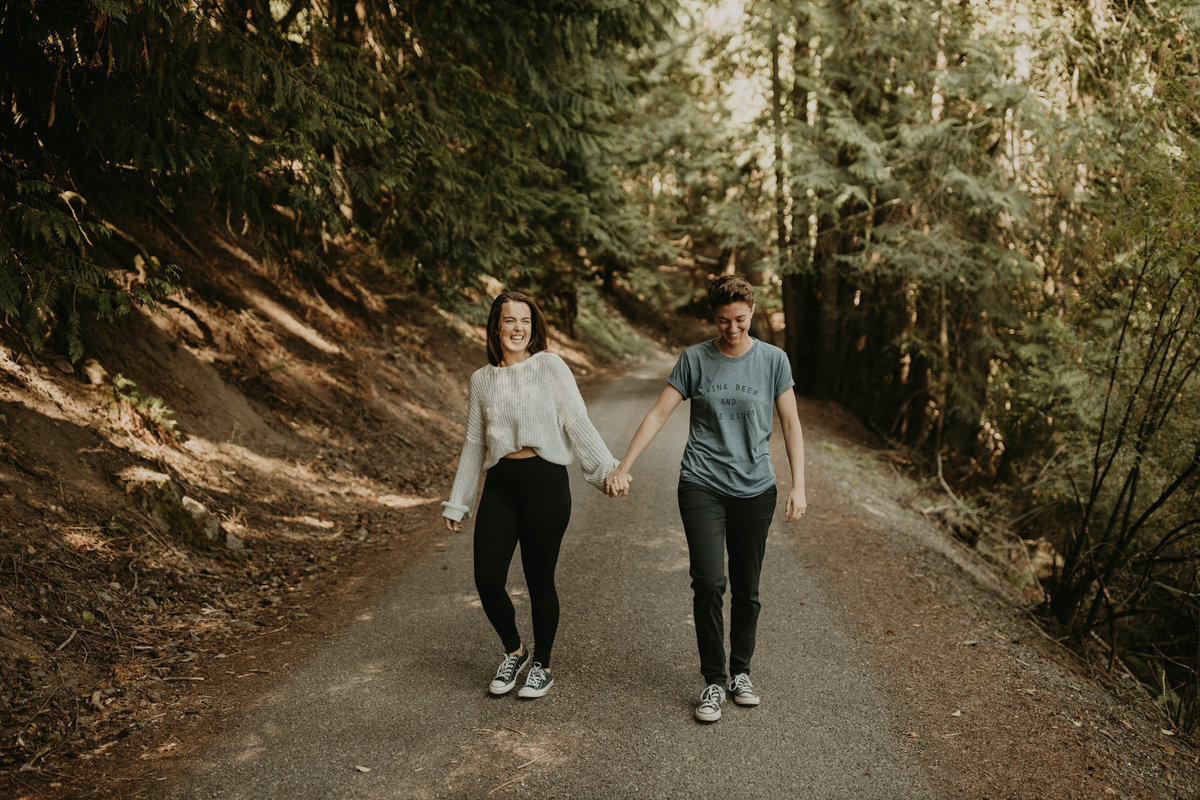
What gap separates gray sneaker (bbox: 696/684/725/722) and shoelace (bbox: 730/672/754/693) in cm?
14

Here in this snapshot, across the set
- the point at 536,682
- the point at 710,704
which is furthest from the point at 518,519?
the point at 710,704

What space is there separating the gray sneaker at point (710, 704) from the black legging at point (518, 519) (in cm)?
104

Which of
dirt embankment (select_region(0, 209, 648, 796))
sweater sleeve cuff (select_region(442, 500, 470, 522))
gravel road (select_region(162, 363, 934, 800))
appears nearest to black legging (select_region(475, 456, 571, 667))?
sweater sleeve cuff (select_region(442, 500, 470, 522))

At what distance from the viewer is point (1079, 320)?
10.0 meters

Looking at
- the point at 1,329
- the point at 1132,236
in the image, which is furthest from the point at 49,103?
the point at 1132,236

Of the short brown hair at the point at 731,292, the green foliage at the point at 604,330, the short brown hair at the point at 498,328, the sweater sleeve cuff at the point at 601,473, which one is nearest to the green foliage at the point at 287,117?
the short brown hair at the point at 498,328

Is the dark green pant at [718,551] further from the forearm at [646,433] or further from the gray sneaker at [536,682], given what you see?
the gray sneaker at [536,682]

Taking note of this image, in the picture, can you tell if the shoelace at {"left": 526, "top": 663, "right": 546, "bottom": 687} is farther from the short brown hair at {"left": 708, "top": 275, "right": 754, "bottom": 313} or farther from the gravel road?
the short brown hair at {"left": 708, "top": 275, "right": 754, "bottom": 313}

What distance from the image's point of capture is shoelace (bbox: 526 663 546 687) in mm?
4219

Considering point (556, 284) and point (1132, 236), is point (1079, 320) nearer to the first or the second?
point (1132, 236)

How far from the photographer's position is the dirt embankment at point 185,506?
4.12m

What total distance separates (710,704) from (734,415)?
1.49 m

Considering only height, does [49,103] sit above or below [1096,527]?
above

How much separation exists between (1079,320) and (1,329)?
11.5 m
